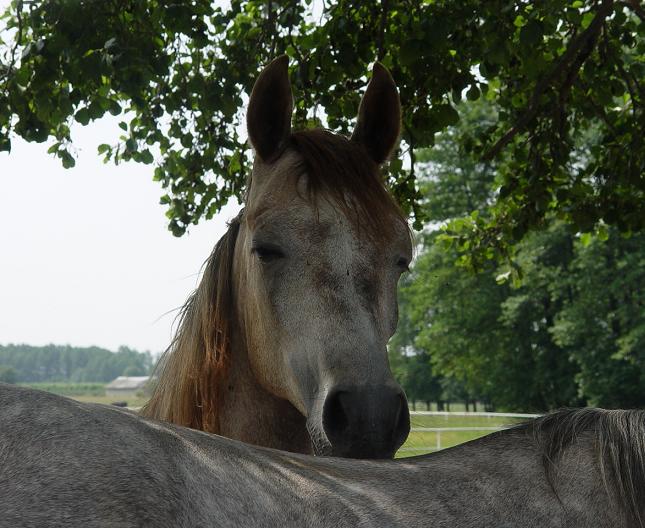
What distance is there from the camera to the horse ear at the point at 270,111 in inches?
131

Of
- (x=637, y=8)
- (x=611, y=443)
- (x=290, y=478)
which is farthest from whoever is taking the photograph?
(x=637, y=8)

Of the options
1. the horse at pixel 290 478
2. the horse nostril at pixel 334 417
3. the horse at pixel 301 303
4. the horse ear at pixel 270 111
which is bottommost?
the horse at pixel 290 478

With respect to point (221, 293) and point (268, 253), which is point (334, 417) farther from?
point (221, 293)

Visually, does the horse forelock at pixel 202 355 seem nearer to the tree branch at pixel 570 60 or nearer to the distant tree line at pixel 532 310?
the tree branch at pixel 570 60

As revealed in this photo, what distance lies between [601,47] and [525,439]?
5.82m

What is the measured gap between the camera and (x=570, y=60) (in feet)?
22.3

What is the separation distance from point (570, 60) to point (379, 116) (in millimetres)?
3973

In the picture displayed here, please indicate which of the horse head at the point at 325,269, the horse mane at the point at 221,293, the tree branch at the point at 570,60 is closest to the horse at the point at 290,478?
the horse head at the point at 325,269

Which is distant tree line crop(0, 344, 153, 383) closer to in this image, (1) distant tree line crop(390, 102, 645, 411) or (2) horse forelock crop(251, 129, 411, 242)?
(1) distant tree line crop(390, 102, 645, 411)

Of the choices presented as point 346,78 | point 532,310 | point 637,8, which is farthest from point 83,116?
point 532,310

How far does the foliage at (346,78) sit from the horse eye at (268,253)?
2.44 m

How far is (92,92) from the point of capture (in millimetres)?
5555

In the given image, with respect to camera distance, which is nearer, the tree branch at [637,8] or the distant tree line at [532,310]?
the tree branch at [637,8]

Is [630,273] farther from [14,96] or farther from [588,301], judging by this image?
[14,96]
